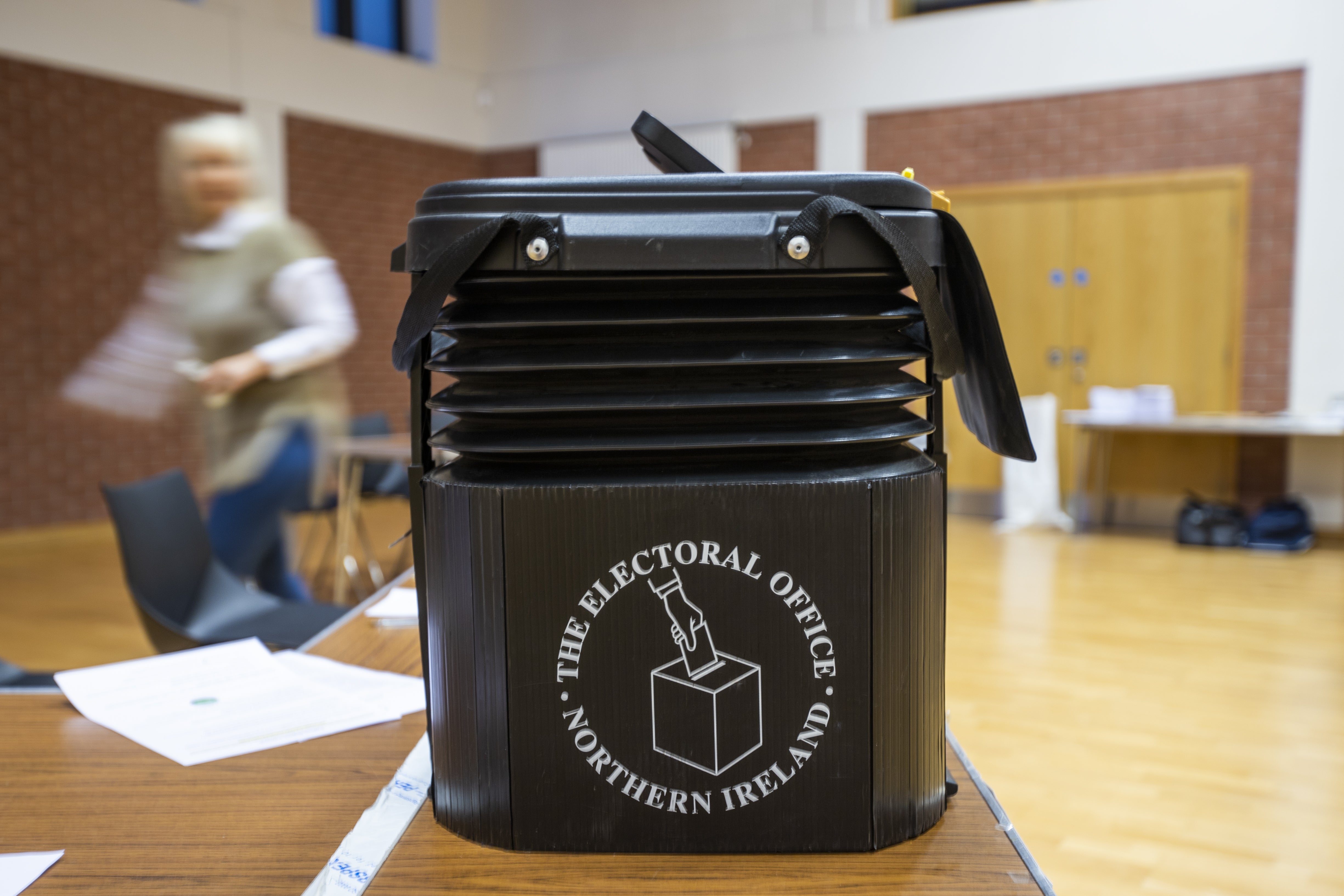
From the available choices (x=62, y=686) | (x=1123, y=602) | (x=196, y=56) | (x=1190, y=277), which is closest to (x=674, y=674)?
(x=62, y=686)

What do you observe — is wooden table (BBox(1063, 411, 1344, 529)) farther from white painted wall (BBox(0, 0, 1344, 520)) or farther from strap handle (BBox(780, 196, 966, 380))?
strap handle (BBox(780, 196, 966, 380))

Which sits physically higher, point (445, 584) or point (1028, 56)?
point (1028, 56)

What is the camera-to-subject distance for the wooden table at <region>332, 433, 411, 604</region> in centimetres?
435

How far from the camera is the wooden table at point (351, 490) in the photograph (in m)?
4.35

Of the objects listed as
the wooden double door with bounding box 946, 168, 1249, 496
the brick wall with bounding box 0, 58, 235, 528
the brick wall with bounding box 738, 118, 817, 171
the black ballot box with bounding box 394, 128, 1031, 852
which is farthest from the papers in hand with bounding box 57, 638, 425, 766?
the brick wall with bounding box 738, 118, 817, 171

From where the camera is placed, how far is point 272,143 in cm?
711

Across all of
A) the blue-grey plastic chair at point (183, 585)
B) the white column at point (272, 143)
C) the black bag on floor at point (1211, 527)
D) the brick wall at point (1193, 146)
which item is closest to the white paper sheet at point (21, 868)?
the blue-grey plastic chair at point (183, 585)

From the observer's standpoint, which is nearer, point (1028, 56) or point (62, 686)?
point (62, 686)

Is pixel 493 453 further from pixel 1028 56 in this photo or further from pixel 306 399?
pixel 1028 56

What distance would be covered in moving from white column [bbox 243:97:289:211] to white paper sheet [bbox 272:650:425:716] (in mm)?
6552

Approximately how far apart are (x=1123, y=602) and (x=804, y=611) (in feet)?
14.4

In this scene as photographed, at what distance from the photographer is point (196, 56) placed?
21.8 ft

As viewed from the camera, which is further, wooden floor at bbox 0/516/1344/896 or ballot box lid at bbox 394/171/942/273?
wooden floor at bbox 0/516/1344/896

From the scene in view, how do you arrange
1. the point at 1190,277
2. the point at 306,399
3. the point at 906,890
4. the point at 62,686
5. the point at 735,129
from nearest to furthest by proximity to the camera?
the point at 906,890 → the point at 62,686 → the point at 306,399 → the point at 1190,277 → the point at 735,129
